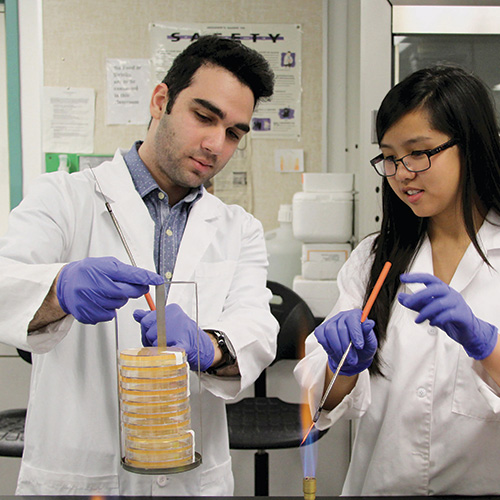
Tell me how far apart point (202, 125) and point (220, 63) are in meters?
0.16

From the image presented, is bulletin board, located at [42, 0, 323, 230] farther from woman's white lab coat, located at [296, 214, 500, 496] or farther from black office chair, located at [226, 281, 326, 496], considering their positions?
woman's white lab coat, located at [296, 214, 500, 496]

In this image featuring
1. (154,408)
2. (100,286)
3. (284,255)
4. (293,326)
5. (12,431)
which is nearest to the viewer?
(154,408)

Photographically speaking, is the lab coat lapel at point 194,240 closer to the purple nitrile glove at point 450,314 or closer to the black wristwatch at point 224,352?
the black wristwatch at point 224,352

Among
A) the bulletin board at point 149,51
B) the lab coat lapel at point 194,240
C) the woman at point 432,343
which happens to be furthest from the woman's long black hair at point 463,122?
the bulletin board at point 149,51

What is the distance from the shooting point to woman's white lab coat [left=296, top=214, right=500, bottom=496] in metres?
1.13

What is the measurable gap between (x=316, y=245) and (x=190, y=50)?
3.25 ft

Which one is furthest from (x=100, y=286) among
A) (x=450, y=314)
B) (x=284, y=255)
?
(x=284, y=255)

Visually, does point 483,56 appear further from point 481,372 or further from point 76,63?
point 76,63

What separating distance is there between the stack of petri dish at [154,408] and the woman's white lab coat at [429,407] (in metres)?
0.48

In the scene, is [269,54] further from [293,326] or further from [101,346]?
[101,346]

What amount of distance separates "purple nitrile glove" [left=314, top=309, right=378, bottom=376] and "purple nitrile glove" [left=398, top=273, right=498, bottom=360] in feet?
0.31

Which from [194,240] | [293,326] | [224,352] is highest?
[194,240]

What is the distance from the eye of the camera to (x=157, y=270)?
4.18 ft

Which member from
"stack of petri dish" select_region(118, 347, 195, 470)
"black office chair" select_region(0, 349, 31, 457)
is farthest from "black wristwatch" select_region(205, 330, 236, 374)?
"black office chair" select_region(0, 349, 31, 457)
